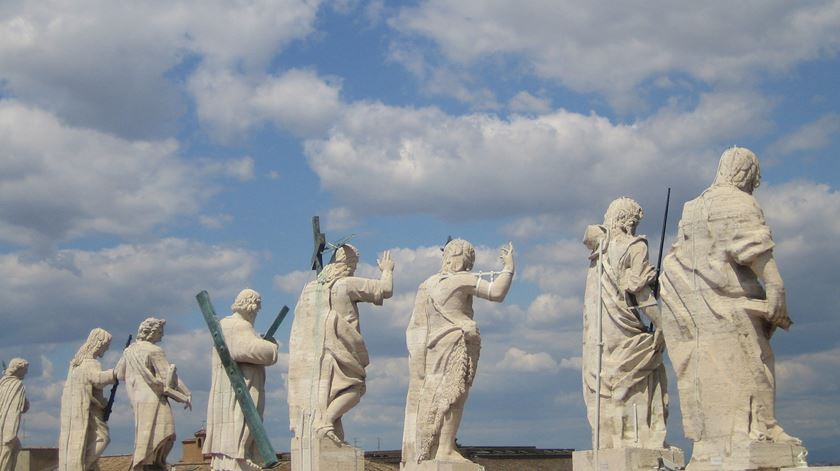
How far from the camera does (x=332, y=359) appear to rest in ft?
56.8

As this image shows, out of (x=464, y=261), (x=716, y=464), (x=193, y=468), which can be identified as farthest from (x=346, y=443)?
(x=193, y=468)

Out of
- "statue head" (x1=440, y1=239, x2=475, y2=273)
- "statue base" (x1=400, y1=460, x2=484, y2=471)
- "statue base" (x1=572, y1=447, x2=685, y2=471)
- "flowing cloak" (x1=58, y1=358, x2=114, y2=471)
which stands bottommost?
"statue base" (x1=400, y1=460, x2=484, y2=471)

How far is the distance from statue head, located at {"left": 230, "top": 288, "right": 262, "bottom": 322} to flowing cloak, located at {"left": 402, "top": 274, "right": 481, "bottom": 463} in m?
3.30

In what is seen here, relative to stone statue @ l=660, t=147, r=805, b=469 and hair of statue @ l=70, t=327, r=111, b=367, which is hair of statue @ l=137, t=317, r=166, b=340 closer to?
hair of statue @ l=70, t=327, r=111, b=367

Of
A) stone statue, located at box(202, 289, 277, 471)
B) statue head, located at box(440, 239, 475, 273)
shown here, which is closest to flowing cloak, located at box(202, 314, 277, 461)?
stone statue, located at box(202, 289, 277, 471)

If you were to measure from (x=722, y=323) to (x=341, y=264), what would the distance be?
6955 millimetres

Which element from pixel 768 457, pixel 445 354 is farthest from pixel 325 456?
pixel 768 457

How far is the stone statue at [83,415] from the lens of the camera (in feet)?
71.7

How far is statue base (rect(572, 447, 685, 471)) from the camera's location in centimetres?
1380

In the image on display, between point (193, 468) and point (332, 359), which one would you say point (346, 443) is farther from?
point (193, 468)

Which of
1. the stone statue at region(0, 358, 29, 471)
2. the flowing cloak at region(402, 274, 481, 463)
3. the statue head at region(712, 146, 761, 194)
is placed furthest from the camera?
the stone statue at region(0, 358, 29, 471)

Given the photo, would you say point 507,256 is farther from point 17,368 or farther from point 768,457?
point 17,368

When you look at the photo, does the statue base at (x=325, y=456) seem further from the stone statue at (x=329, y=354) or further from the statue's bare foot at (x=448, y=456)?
the statue's bare foot at (x=448, y=456)

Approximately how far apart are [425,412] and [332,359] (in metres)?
2.07
